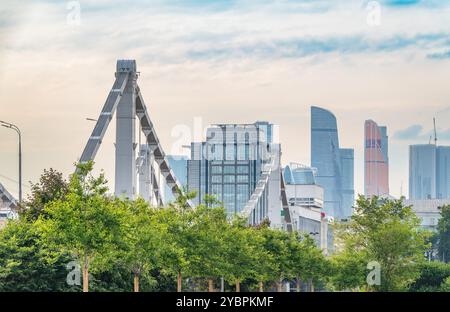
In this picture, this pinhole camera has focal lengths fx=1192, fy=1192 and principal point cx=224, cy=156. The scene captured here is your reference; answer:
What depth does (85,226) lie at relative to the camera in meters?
49.4

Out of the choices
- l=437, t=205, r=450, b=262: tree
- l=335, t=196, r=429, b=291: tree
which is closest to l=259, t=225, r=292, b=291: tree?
l=335, t=196, r=429, b=291: tree

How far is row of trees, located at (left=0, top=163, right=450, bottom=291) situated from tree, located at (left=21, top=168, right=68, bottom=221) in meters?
0.05

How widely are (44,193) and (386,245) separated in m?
26.1

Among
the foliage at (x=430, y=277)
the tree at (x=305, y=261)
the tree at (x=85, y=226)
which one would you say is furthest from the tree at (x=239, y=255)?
the foliage at (x=430, y=277)

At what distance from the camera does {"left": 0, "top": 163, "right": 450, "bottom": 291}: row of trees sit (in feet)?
165

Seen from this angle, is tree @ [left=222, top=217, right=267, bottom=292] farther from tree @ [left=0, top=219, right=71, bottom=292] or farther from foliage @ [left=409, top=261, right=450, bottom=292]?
foliage @ [left=409, top=261, right=450, bottom=292]

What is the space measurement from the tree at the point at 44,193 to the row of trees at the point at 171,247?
54 millimetres

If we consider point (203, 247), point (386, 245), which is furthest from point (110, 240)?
point (386, 245)

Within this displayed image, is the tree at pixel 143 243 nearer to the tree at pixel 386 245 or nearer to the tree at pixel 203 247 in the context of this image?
the tree at pixel 203 247

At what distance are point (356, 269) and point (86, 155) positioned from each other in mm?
24644

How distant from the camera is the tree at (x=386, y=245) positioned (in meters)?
78.4
